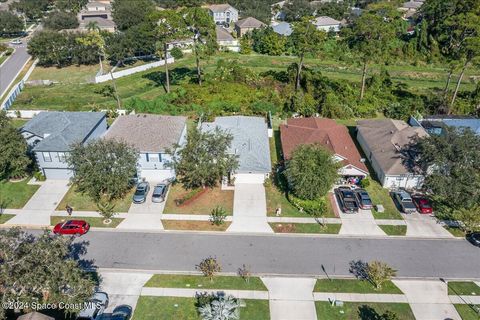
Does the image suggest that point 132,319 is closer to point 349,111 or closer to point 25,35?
point 349,111

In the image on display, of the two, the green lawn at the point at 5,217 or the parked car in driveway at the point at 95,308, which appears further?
the green lawn at the point at 5,217

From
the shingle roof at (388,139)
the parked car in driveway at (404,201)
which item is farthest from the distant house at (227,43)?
the parked car in driveway at (404,201)

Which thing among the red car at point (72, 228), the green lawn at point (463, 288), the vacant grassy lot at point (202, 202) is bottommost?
the green lawn at point (463, 288)

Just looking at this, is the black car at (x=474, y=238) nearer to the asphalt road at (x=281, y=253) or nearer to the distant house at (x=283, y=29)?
the asphalt road at (x=281, y=253)

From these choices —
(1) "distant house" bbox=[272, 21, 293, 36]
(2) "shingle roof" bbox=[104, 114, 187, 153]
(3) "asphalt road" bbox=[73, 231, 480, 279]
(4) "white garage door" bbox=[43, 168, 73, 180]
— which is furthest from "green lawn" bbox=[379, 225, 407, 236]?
(1) "distant house" bbox=[272, 21, 293, 36]

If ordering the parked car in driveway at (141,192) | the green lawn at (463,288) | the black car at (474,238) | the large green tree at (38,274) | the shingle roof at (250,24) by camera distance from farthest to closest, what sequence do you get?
the shingle roof at (250,24) < the parked car in driveway at (141,192) < the black car at (474,238) < the green lawn at (463,288) < the large green tree at (38,274)

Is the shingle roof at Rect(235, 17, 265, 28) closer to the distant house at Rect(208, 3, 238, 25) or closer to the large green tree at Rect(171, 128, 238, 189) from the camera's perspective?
the distant house at Rect(208, 3, 238, 25)

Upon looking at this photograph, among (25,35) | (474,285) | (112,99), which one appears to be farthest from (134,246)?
(25,35)

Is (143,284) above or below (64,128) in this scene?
below
